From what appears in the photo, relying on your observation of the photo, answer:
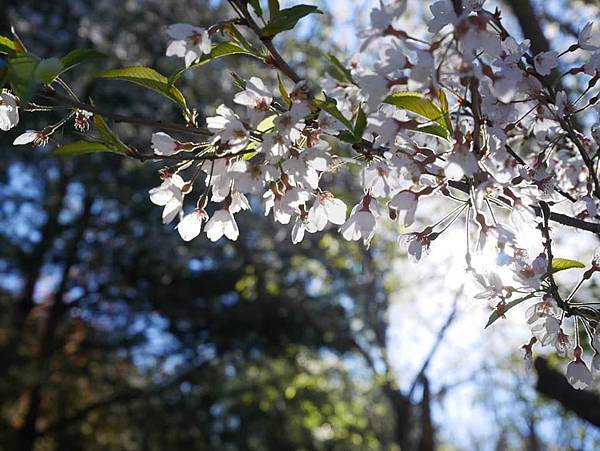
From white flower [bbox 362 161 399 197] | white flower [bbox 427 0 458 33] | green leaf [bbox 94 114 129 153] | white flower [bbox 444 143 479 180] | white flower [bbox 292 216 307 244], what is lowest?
white flower [bbox 292 216 307 244]

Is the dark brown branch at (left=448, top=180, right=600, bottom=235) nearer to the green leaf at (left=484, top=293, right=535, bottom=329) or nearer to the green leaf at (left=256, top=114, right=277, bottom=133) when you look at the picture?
the green leaf at (left=484, top=293, right=535, bottom=329)

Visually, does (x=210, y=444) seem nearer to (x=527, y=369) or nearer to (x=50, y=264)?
(x=50, y=264)

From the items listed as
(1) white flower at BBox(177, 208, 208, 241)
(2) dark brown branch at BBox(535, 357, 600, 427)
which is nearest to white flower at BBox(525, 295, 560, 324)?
(1) white flower at BBox(177, 208, 208, 241)

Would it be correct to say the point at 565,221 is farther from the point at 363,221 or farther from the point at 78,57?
the point at 78,57

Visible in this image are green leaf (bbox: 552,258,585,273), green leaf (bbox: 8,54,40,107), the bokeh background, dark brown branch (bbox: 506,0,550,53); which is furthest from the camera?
the bokeh background

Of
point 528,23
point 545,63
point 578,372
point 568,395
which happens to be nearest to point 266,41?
point 545,63

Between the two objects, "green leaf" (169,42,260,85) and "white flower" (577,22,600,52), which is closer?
"green leaf" (169,42,260,85)

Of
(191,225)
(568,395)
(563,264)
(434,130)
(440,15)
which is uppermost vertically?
(440,15)
